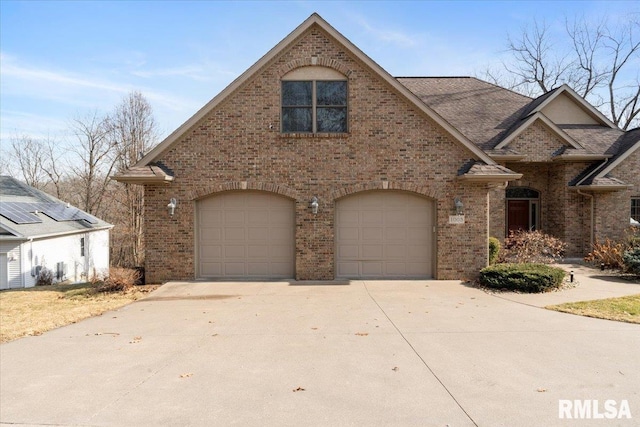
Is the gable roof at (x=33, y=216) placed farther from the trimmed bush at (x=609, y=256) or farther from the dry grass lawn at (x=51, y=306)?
the trimmed bush at (x=609, y=256)

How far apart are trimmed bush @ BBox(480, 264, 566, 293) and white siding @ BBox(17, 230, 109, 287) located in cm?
1471

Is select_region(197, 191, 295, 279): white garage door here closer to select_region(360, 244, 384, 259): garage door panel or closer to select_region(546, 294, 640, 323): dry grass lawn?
select_region(360, 244, 384, 259): garage door panel

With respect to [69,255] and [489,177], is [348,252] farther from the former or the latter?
[69,255]

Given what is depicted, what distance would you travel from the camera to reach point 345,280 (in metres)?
11.8

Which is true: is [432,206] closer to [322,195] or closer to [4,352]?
[322,195]

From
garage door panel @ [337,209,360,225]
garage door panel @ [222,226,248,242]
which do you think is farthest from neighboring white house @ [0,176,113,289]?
garage door panel @ [337,209,360,225]

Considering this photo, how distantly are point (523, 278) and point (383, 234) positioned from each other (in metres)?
3.88

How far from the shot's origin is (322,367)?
5430 mm

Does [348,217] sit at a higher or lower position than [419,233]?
higher

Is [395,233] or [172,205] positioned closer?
[172,205]

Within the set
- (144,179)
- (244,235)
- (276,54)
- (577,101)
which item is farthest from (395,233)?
(577,101)

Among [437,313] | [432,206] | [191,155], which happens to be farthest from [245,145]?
[437,313]

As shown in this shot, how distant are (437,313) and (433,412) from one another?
4.27 m

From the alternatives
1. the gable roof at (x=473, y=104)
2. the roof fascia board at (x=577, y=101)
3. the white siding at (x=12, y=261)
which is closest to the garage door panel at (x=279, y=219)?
the gable roof at (x=473, y=104)
